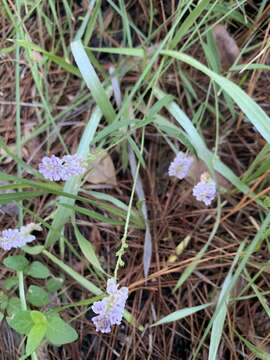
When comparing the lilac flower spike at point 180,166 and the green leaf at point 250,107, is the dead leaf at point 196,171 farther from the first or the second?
the green leaf at point 250,107

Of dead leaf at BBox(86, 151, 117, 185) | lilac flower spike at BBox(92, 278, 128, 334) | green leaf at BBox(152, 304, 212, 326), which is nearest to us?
lilac flower spike at BBox(92, 278, 128, 334)

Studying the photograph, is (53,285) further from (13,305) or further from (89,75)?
(89,75)

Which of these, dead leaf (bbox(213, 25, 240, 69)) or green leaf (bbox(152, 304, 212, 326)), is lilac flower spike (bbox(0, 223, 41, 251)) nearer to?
green leaf (bbox(152, 304, 212, 326))

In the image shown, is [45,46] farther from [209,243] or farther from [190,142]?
[209,243]

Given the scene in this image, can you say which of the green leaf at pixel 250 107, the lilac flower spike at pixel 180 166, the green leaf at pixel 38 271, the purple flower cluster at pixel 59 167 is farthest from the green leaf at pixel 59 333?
the green leaf at pixel 250 107

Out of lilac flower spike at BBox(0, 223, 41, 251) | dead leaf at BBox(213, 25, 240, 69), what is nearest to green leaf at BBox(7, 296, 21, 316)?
lilac flower spike at BBox(0, 223, 41, 251)

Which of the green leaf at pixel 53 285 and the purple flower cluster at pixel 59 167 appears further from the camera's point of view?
the green leaf at pixel 53 285
